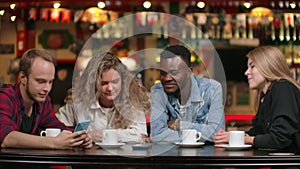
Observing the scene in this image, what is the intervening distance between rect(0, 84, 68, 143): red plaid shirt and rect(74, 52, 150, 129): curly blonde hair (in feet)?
0.68

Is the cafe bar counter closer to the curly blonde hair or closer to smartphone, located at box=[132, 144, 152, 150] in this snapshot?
smartphone, located at box=[132, 144, 152, 150]

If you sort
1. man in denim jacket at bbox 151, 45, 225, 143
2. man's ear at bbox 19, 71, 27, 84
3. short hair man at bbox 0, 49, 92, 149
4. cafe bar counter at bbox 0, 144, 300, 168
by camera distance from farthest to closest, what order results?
man in denim jacket at bbox 151, 45, 225, 143 → man's ear at bbox 19, 71, 27, 84 → short hair man at bbox 0, 49, 92, 149 → cafe bar counter at bbox 0, 144, 300, 168

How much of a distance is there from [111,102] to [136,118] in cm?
17

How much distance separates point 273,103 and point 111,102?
800 mm

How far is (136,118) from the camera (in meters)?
3.11

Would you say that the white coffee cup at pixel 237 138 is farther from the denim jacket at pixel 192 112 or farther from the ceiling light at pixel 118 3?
the ceiling light at pixel 118 3

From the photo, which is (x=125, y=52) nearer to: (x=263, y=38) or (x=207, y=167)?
(x=263, y=38)

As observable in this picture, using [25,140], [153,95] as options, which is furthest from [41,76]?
[153,95]

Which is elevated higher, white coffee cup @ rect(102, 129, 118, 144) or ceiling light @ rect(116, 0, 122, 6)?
ceiling light @ rect(116, 0, 122, 6)

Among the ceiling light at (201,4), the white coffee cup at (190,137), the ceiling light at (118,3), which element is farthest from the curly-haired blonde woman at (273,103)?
the ceiling light at (118,3)

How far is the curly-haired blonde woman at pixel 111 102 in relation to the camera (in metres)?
3.05

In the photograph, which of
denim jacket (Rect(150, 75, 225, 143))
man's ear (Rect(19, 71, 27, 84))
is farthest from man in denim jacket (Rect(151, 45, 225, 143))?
man's ear (Rect(19, 71, 27, 84))

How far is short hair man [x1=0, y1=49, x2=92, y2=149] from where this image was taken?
2727 mm

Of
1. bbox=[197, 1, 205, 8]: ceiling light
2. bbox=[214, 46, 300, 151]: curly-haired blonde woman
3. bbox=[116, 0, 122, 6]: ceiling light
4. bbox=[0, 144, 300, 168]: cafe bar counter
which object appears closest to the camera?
bbox=[0, 144, 300, 168]: cafe bar counter
